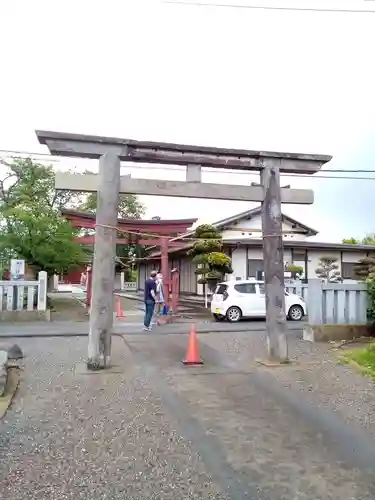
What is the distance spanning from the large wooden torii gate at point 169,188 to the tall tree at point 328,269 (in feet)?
55.7

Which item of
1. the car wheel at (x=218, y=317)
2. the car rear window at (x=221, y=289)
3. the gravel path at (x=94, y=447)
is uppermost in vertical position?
the car rear window at (x=221, y=289)

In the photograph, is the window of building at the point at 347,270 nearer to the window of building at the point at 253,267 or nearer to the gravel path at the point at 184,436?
the window of building at the point at 253,267

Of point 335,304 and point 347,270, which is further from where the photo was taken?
point 347,270

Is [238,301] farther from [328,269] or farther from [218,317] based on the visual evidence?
[328,269]

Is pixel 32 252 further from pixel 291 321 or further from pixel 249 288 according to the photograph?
pixel 291 321

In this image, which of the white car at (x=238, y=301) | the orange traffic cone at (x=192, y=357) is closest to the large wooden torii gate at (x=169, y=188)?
the orange traffic cone at (x=192, y=357)

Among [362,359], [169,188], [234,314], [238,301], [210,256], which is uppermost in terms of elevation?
[169,188]

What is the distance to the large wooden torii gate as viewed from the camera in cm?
887

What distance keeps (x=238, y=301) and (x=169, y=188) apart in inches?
378

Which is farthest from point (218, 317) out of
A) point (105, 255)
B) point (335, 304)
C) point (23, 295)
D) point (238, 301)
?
point (105, 255)

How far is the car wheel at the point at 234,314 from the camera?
18.1 m

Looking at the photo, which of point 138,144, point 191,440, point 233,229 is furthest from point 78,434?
point 233,229

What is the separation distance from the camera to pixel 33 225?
2044 cm

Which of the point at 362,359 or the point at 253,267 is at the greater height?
the point at 253,267
